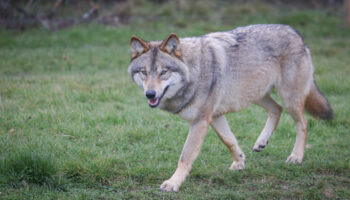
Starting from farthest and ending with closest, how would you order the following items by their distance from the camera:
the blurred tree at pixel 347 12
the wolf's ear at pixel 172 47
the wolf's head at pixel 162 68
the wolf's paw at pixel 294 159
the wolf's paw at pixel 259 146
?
the blurred tree at pixel 347 12 → the wolf's paw at pixel 259 146 → the wolf's paw at pixel 294 159 → the wolf's ear at pixel 172 47 → the wolf's head at pixel 162 68

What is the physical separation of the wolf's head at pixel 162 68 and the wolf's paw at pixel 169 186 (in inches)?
31.6

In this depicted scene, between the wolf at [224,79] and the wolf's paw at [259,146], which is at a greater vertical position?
the wolf at [224,79]

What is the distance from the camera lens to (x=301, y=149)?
16.5 feet

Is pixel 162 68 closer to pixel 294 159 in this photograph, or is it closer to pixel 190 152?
pixel 190 152

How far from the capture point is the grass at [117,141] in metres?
4.09

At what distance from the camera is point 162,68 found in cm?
422

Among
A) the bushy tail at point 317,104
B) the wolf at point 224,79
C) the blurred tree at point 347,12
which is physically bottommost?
the blurred tree at point 347,12

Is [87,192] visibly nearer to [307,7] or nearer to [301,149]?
[301,149]

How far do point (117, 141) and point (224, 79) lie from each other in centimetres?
171

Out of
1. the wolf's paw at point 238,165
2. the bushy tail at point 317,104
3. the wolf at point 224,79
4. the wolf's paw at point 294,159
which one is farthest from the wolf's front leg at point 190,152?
the bushy tail at point 317,104

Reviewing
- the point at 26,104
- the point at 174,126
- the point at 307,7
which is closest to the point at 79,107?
the point at 26,104

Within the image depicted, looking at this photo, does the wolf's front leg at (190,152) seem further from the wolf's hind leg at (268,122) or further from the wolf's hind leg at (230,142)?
the wolf's hind leg at (268,122)

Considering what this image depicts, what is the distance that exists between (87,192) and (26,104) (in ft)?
9.44

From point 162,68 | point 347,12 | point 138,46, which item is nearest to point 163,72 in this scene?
point 162,68
